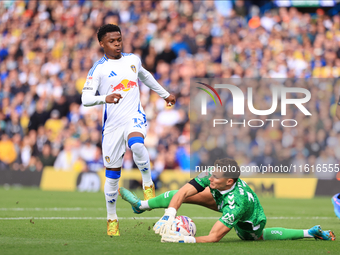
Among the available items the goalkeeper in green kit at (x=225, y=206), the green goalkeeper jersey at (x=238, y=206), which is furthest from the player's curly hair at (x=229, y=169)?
the green goalkeeper jersey at (x=238, y=206)

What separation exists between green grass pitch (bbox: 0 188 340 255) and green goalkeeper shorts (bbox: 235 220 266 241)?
0.44 feet

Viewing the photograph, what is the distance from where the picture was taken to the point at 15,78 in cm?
2212

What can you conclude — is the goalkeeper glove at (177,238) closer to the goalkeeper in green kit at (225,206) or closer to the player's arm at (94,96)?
the goalkeeper in green kit at (225,206)

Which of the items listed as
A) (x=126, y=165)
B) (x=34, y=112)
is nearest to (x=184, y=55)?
(x=126, y=165)

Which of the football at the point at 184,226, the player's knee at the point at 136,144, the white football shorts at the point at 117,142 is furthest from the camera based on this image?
the white football shorts at the point at 117,142

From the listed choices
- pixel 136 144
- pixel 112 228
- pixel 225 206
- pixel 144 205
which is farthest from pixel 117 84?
pixel 225 206

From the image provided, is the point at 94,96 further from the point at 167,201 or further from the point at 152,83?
the point at 167,201

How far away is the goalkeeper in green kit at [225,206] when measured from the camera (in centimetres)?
632

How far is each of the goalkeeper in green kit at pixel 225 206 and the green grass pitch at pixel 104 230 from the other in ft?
0.47

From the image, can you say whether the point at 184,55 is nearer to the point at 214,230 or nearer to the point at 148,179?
the point at 148,179

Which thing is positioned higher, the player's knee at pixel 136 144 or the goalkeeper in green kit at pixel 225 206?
the player's knee at pixel 136 144

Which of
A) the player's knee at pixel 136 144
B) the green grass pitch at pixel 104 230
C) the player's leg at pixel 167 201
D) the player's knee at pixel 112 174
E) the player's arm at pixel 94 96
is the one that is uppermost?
the player's arm at pixel 94 96

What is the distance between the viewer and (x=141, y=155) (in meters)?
7.57

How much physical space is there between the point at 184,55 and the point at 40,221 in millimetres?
11192
